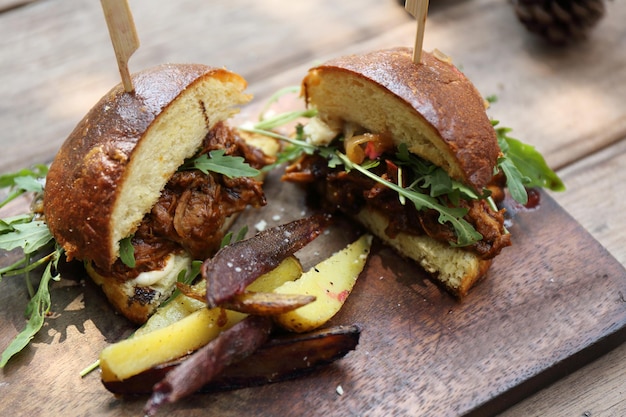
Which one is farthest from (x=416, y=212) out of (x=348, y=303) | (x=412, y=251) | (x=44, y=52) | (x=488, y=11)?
(x=44, y=52)

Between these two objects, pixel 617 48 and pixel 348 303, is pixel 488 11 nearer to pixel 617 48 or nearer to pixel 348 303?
pixel 617 48

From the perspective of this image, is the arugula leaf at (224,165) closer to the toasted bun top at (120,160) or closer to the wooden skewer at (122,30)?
the toasted bun top at (120,160)

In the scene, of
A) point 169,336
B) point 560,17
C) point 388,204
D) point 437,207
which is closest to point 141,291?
point 169,336

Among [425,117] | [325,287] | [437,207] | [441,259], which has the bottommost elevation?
[441,259]

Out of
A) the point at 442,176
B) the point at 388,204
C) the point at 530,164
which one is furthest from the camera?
the point at 530,164

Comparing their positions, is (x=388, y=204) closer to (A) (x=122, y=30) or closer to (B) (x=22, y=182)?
(A) (x=122, y=30)

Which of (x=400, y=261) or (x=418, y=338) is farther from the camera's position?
(x=400, y=261)
